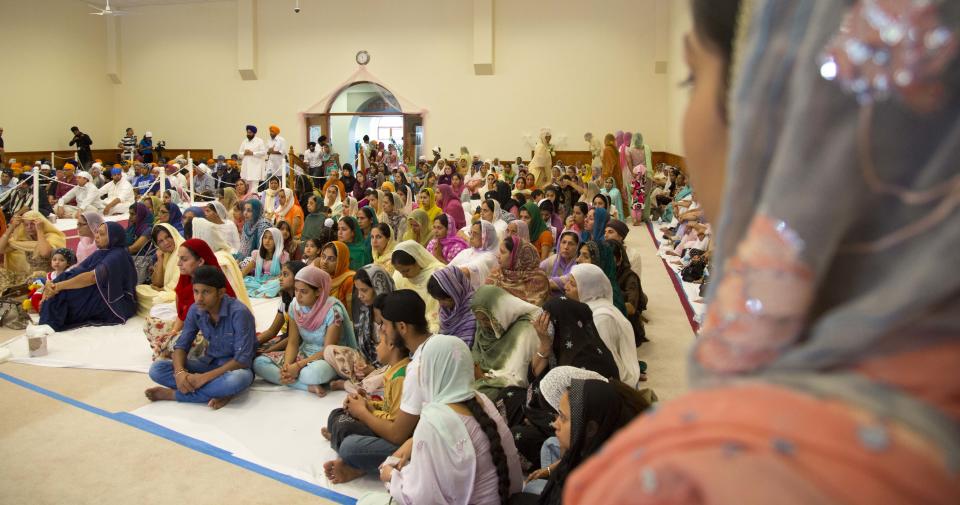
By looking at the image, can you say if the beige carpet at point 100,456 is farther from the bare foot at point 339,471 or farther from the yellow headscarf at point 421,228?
the yellow headscarf at point 421,228

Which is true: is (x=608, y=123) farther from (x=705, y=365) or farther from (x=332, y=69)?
(x=705, y=365)

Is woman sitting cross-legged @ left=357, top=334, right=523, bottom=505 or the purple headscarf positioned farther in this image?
the purple headscarf

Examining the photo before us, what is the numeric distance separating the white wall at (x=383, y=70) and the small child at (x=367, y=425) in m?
10.9

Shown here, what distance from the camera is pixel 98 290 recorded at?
4.95m

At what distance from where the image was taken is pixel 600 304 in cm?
372

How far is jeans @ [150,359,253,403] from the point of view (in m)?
3.52

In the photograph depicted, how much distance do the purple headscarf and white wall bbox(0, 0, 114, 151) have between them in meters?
13.8

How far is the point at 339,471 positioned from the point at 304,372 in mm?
1026

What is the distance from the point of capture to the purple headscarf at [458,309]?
144 inches

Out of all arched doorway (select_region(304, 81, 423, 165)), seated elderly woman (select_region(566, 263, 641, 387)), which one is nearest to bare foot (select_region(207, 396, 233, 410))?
seated elderly woman (select_region(566, 263, 641, 387))

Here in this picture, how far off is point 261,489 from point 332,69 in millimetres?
13150

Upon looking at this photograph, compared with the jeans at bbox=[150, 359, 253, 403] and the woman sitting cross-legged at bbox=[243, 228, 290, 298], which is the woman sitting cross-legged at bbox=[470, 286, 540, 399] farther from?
the woman sitting cross-legged at bbox=[243, 228, 290, 298]

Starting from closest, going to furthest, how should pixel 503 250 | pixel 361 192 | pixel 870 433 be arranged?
pixel 870 433
pixel 503 250
pixel 361 192

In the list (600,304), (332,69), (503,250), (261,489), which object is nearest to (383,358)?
(261,489)
